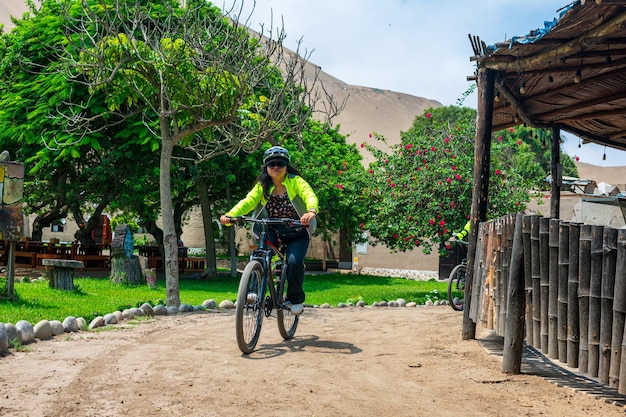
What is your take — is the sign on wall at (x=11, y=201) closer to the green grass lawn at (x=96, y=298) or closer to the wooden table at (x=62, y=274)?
the green grass lawn at (x=96, y=298)

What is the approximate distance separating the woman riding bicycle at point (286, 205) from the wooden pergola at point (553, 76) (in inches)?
81.2

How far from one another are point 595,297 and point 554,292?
563 mm

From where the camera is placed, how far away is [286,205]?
22.1ft

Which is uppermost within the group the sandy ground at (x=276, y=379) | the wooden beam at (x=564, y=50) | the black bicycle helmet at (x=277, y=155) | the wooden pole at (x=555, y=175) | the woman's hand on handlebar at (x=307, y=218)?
the wooden beam at (x=564, y=50)

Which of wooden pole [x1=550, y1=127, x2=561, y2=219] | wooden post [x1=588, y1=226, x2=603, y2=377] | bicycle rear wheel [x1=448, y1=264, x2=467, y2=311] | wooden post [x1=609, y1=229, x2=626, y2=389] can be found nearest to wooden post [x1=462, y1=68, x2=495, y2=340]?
wooden post [x1=588, y1=226, x2=603, y2=377]

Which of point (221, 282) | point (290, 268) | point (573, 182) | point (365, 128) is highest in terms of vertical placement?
point (365, 128)

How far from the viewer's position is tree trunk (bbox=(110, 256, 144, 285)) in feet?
51.8

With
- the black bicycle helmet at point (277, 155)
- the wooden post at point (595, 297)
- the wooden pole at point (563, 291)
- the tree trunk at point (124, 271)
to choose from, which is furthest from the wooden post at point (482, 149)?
the tree trunk at point (124, 271)

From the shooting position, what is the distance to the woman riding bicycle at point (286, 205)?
257 inches

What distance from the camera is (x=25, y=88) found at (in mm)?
18516

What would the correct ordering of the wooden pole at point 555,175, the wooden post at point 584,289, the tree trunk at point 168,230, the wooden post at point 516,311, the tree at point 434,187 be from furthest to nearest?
1. the tree at point 434,187
2. the wooden pole at point 555,175
3. the tree trunk at point 168,230
4. the wooden post at point 516,311
5. the wooden post at point 584,289

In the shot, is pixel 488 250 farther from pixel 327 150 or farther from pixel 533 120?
pixel 327 150

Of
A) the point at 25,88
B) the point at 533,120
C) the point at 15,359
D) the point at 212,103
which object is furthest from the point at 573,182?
the point at 25,88

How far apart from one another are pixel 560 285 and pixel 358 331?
12.3 ft
